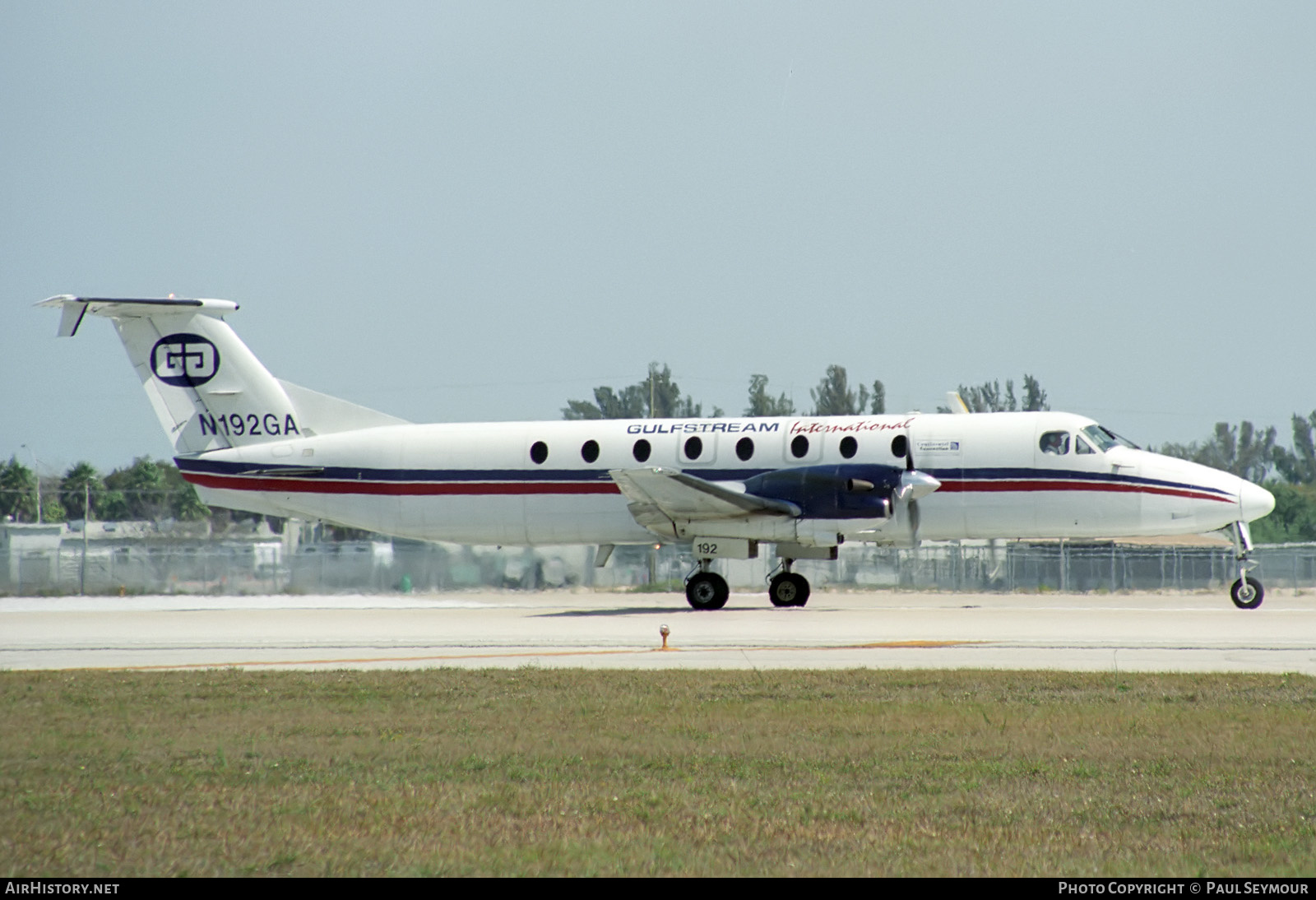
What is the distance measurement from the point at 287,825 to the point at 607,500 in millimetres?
21348

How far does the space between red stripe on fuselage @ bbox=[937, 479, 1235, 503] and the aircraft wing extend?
368cm

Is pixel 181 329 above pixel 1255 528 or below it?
above

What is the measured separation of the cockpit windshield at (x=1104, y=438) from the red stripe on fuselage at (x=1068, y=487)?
0.85 m

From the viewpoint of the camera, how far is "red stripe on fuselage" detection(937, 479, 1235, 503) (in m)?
26.2

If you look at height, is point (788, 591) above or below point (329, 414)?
below

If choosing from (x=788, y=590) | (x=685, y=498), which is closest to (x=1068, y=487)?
(x=788, y=590)

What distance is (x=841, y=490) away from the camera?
26109 millimetres

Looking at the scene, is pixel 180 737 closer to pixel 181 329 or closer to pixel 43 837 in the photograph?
pixel 43 837

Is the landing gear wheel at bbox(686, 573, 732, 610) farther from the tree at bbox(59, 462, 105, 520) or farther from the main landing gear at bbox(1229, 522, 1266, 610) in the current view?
the tree at bbox(59, 462, 105, 520)

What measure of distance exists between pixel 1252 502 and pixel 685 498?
11936mm

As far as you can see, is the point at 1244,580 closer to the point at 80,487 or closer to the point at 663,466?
the point at 663,466

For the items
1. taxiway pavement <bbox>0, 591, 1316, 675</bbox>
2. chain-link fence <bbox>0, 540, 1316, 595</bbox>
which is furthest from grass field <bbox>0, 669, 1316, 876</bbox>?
chain-link fence <bbox>0, 540, 1316, 595</bbox>

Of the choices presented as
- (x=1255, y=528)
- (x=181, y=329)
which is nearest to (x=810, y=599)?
(x=181, y=329)

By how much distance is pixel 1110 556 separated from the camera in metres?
39.3
